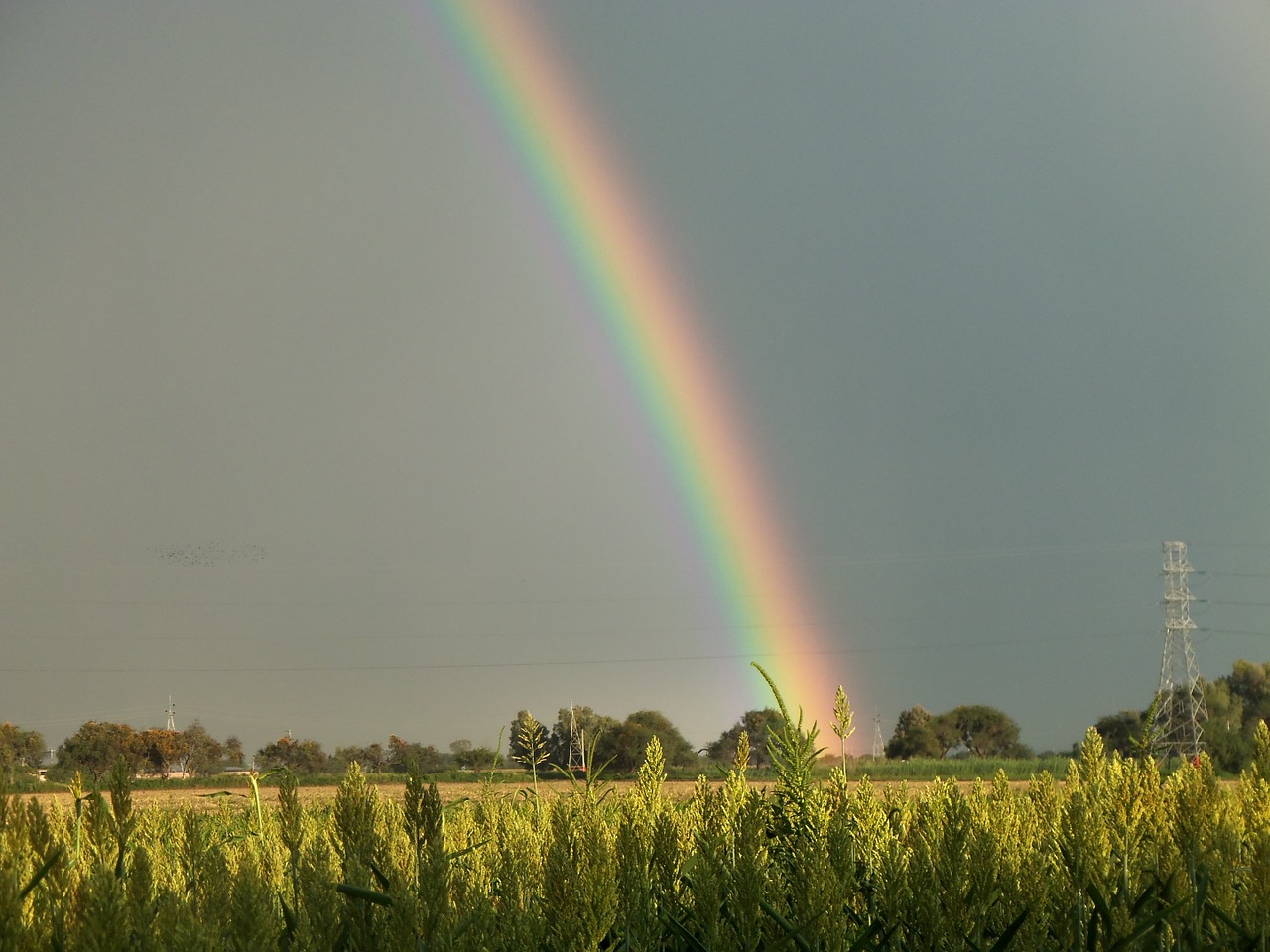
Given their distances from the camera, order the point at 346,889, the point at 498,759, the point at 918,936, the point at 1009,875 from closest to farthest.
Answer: the point at 346,889 < the point at 918,936 < the point at 1009,875 < the point at 498,759

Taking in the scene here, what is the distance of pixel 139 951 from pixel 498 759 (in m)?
3.06

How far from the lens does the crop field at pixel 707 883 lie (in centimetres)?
139

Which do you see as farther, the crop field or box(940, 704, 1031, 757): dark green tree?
box(940, 704, 1031, 757): dark green tree

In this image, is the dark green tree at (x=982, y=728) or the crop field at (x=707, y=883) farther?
the dark green tree at (x=982, y=728)

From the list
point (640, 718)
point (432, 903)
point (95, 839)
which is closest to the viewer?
point (432, 903)

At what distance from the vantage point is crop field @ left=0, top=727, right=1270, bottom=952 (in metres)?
1.39

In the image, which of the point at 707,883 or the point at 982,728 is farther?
the point at 982,728

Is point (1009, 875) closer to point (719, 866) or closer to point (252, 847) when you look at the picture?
point (719, 866)

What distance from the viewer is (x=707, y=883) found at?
159 centimetres

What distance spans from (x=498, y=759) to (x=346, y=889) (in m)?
3.09

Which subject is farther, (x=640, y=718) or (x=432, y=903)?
(x=640, y=718)

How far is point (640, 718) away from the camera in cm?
4494

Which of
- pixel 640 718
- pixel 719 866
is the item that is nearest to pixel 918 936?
pixel 719 866

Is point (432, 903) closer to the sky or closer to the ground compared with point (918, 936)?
closer to the sky
